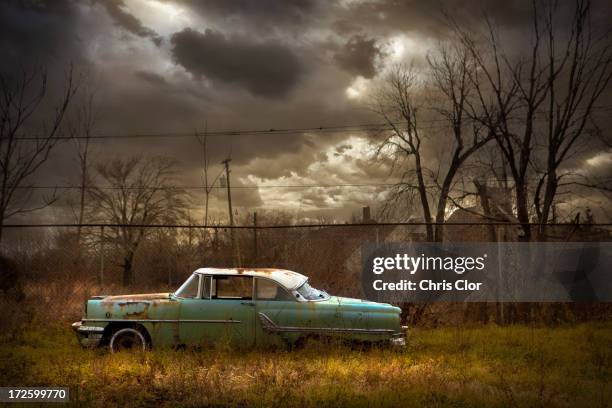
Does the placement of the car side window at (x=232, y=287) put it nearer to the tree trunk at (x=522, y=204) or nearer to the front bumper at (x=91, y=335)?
the front bumper at (x=91, y=335)

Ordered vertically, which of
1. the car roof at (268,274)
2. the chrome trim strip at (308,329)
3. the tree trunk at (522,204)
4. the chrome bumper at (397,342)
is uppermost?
the tree trunk at (522,204)

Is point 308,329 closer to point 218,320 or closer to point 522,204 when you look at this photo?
Result: point 218,320

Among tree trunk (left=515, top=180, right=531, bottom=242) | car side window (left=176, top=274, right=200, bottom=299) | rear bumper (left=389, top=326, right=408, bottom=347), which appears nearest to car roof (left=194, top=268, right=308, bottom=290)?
car side window (left=176, top=274, right=200, bottom=299)

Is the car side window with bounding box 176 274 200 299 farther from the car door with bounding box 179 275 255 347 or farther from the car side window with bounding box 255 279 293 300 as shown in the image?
the car side window with bounding box 255 279 293 300

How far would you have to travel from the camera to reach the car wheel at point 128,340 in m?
8.06

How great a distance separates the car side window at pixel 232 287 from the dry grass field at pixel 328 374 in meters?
0.87

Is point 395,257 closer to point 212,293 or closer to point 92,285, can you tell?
point 212,293

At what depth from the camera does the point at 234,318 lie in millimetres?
7984

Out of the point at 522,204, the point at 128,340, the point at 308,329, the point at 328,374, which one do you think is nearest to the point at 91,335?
the point at 128,340

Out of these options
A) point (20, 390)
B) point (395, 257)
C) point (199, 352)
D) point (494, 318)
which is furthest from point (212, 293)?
point (494, 318)

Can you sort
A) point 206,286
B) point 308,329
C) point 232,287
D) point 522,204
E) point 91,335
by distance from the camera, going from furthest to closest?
A: point 522,204
point 232,287
point 206,286
point 91,335
point 308,329

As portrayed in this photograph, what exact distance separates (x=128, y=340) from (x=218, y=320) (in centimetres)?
144

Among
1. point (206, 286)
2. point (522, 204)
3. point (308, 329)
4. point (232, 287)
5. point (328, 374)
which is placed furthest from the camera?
point (522, 204)

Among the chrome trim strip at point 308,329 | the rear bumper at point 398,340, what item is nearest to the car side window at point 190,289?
the chrome trim strip at point 308,329
